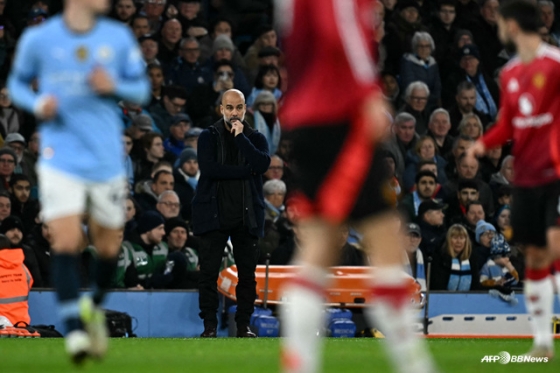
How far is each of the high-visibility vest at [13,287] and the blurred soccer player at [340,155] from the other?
23.2ft

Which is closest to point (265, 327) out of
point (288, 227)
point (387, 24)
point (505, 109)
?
point (288, 227)

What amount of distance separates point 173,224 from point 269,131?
271cm

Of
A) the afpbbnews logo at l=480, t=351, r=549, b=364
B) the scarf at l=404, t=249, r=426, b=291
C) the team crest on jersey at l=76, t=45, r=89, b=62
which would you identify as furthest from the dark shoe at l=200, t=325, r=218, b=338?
the team crest on jersey at l=76, t=45, r=89, b=62

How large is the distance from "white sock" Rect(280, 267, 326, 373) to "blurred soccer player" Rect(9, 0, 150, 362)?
72.5 inches

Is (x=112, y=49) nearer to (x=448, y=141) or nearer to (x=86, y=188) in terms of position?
(x=86, y=188)

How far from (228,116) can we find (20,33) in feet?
17.3

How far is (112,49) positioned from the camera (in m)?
7.67

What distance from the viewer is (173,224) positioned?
14633mm

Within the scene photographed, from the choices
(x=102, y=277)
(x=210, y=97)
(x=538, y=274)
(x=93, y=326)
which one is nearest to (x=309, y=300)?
(x=93, y=326)

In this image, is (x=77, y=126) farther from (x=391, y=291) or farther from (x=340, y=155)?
(x=391, y=291)

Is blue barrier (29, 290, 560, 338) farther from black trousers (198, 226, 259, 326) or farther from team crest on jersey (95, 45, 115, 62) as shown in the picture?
team crest on jersey (95, 45, 115, 62)

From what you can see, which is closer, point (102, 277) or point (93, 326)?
point (93, 326)

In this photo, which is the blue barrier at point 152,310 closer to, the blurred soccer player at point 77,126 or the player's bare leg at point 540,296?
the blurred soccer player at point 77,126

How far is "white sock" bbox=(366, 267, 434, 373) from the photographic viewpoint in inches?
235
